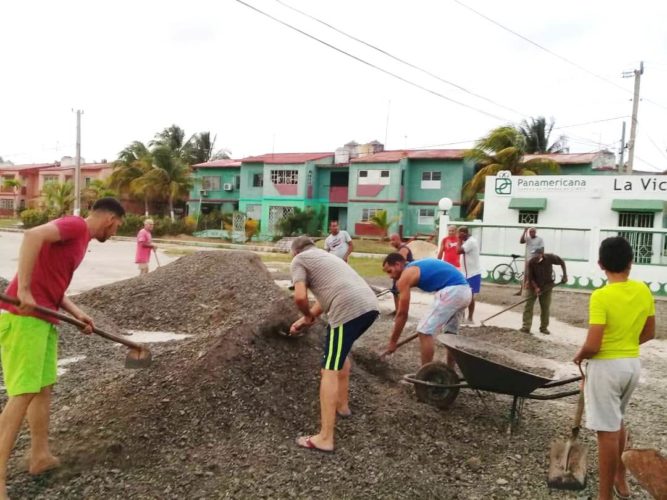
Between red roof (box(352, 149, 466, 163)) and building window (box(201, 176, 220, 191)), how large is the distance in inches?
447

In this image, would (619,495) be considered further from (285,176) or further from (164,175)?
Answer: (164,175)

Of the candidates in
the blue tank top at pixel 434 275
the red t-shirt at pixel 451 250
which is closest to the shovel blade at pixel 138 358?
the blue tank top at pixel 434 275

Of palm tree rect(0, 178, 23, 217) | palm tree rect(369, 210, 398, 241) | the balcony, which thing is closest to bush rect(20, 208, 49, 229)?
palm tree rect(0, 178, 23, 217)

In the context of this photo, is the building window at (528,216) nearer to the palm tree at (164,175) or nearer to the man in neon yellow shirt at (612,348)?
the man in neon yellow shirt at (612,348)

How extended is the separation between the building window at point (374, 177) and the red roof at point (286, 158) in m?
3.69

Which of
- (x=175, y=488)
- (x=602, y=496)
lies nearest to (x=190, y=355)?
(x=175, y=488)

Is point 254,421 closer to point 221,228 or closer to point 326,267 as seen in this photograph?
point 326,267

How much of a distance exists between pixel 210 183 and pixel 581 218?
28081 mm

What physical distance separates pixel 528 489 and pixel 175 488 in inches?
82.3

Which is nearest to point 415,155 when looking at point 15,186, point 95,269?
point 95,269

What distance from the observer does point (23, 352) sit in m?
2.91

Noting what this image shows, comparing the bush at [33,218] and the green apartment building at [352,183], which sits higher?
the green apartment building at [352,183]

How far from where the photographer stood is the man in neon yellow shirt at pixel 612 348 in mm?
3061

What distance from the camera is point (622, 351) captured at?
10.1 feet
